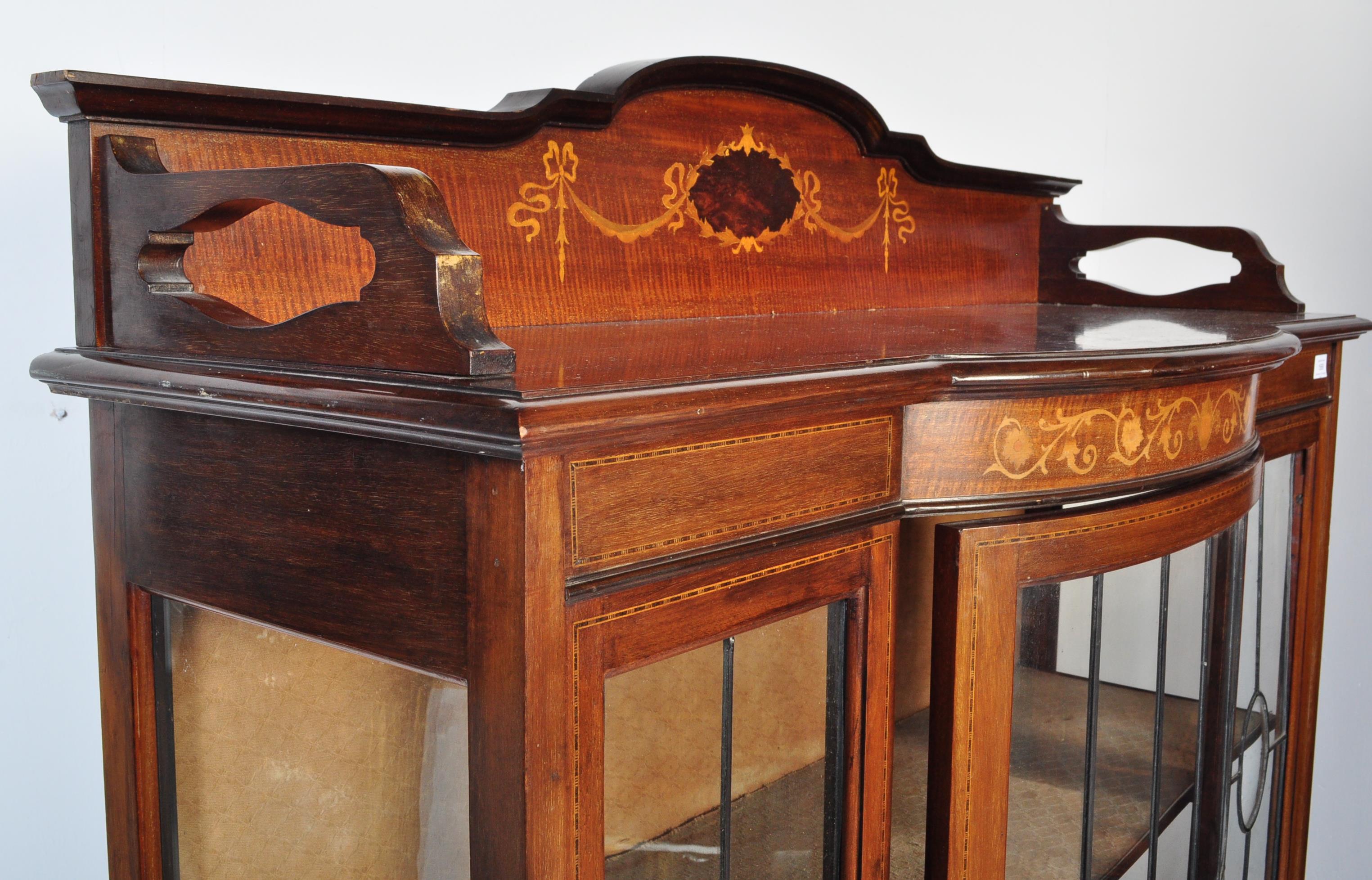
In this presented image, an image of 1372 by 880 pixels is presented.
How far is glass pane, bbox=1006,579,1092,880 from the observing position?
0.83m

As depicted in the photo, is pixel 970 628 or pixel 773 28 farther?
pixel 773 28

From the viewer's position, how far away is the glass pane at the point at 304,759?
628 millimetres

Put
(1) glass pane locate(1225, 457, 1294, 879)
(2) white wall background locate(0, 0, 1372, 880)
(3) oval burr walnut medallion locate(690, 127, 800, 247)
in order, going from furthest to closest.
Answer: (1) glass pane locate(1225, 457, 1294, 879) → (3) oval burr walnut medallion locate(690, 127, 800, 247) → (2) white wall background locate(0, 0, 1372, 880)

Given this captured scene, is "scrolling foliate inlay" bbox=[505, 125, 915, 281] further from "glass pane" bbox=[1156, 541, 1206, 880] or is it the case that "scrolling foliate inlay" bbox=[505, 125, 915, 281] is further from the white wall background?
"glass pane" bbox=[1156, 541, 1206, 880]

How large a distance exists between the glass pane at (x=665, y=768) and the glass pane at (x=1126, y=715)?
35 cm

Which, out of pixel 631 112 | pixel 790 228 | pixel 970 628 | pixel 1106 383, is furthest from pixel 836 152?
pixel 970 628

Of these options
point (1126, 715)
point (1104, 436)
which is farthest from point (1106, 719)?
point (1104, 436)

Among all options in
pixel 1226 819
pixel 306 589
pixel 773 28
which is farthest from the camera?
pixel 773 28

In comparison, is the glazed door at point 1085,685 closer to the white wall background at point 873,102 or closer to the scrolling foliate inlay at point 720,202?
the scrolling foliate inlay at point 720,202

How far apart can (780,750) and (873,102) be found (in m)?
1.12

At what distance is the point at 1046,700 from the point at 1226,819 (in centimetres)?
47

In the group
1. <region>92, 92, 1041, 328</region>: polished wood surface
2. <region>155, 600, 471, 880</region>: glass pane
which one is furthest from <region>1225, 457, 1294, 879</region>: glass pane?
<region>155, 600, 471, 880</region>: glass pane

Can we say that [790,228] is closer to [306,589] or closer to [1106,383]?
[1106,383]

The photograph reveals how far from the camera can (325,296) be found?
2.66 ft
